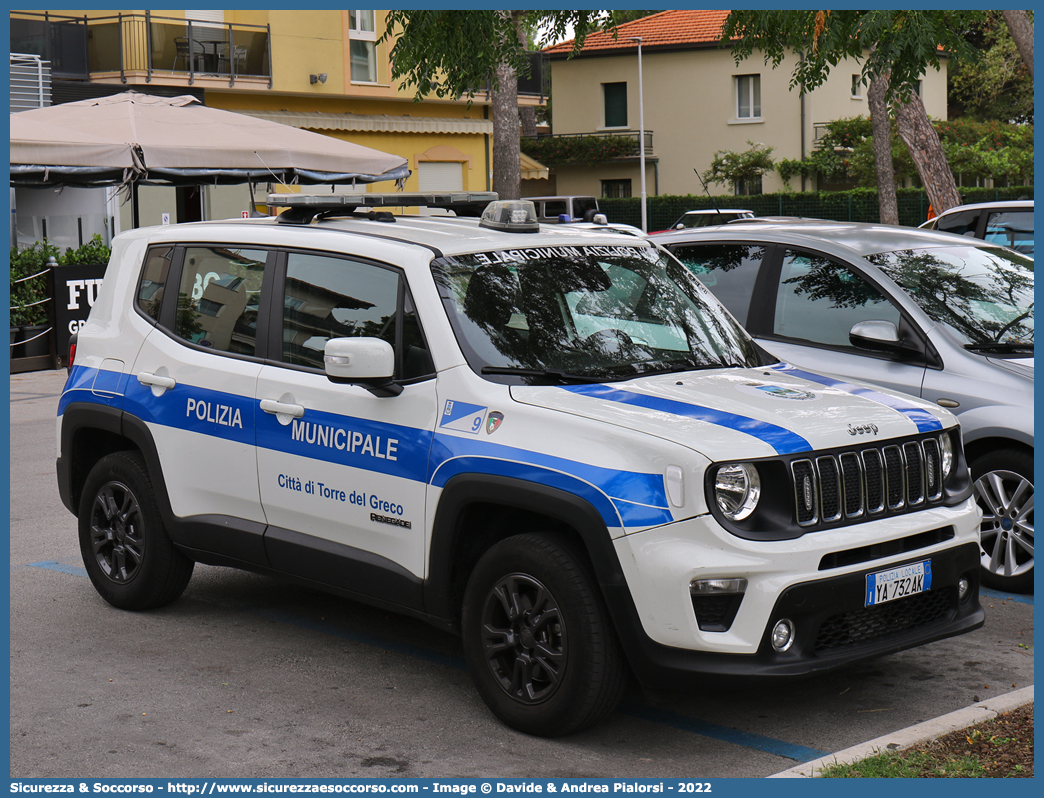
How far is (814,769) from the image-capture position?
411 cm

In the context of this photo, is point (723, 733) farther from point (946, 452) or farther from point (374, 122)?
point (374, 122)

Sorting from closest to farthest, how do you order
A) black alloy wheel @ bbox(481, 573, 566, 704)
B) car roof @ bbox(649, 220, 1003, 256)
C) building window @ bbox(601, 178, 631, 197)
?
1. black alloy wheel @ bbox(481, 573, 566, 704)
2. car roof @ bbox(649, 220, 1003, 256)
3. building window @ bbox(601, 178, 631, 197)

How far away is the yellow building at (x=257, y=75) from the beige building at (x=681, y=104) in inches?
689

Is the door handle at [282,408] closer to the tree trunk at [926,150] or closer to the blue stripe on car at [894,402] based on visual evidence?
the blue stripe on car at [894,402]

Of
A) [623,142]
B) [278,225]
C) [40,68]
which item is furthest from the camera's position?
[623,142]

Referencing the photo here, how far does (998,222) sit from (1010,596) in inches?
339

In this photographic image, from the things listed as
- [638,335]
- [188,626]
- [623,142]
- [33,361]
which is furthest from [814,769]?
[623,142]

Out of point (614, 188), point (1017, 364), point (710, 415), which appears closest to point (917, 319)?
point (1017, 364)

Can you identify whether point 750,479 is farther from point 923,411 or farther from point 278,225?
point 278,225

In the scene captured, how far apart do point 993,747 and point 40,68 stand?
22.4m

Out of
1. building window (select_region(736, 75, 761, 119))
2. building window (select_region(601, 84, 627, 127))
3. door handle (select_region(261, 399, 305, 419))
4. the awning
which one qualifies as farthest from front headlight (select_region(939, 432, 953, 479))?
building window (select_region(601, 84, 627, 127))

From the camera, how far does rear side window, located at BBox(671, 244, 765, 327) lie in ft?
24.3

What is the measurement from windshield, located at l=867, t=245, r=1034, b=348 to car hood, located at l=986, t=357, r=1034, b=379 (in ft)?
0.43

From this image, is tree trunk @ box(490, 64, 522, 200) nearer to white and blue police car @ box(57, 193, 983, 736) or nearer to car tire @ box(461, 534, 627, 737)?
white and blue police car @ box(57, 193, 983, 736)
